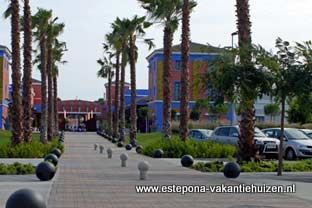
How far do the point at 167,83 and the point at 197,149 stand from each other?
5540mm

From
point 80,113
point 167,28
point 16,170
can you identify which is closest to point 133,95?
point 167,28

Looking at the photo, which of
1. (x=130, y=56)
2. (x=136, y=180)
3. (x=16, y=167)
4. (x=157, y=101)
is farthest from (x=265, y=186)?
(x=157, y=101)

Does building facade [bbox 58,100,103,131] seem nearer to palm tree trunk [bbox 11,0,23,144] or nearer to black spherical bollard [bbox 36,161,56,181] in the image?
palm tree trunk [bbox 11,0,23,144]

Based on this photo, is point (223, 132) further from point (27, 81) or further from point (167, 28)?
point (27, 81)

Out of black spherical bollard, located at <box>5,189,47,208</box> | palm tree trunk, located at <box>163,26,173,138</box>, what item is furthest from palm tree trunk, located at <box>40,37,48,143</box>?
black spherical bollard, located at <box>5,189,47,208</box>

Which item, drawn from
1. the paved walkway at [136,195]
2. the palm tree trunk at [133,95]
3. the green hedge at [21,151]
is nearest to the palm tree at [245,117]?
the paved walkway at [136,195]

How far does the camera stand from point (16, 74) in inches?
1212

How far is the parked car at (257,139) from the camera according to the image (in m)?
30.7

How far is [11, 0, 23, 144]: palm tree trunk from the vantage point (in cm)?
3036

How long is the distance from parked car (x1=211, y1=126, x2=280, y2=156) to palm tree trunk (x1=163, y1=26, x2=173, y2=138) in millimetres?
2435

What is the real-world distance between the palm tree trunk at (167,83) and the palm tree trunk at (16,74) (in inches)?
321

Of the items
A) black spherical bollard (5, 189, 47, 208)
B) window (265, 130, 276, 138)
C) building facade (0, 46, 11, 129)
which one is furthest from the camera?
building facade (0, 46, 11, 129)

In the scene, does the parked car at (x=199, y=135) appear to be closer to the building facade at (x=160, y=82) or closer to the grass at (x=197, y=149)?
the grass at (x=197, y=149)

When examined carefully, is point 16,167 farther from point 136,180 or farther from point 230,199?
point 230,199
